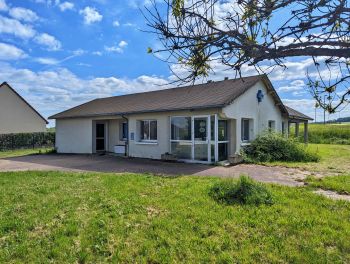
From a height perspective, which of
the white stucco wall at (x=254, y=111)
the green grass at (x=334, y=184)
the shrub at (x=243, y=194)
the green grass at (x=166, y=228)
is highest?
the white stucco wall at (x=254, y=111)

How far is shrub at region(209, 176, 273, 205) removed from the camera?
682 centimetres

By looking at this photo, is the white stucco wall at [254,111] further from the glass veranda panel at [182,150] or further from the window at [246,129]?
the glass veranda panel at [182,150]

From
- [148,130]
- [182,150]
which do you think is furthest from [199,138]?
[148,130]

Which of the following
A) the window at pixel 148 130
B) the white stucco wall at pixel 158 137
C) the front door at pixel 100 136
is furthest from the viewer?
the front door at pixel 100 136

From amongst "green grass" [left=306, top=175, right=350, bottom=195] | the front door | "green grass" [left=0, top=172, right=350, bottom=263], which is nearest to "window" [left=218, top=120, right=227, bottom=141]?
"green grass" [left=306, top=175, right=350, bottom=195]

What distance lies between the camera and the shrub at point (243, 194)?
22.4 feet

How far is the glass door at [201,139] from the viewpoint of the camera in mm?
14992

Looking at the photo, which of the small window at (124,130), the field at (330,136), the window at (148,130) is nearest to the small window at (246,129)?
the window at (148,130)

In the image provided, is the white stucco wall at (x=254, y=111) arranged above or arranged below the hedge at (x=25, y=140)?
above

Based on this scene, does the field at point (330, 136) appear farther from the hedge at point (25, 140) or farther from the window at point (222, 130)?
the hedge at point (25, 140)

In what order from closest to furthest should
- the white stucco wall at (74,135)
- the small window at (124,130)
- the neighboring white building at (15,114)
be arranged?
the small window at (124,130)
the white stucco wall at (74,135)
the neighboring white building at (15,114)

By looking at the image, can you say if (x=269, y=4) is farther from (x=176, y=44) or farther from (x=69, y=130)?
(x=69, y=130)

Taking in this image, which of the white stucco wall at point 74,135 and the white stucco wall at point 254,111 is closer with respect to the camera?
the white stucco wall at point 254,111

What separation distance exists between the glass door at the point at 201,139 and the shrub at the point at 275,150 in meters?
2.26
